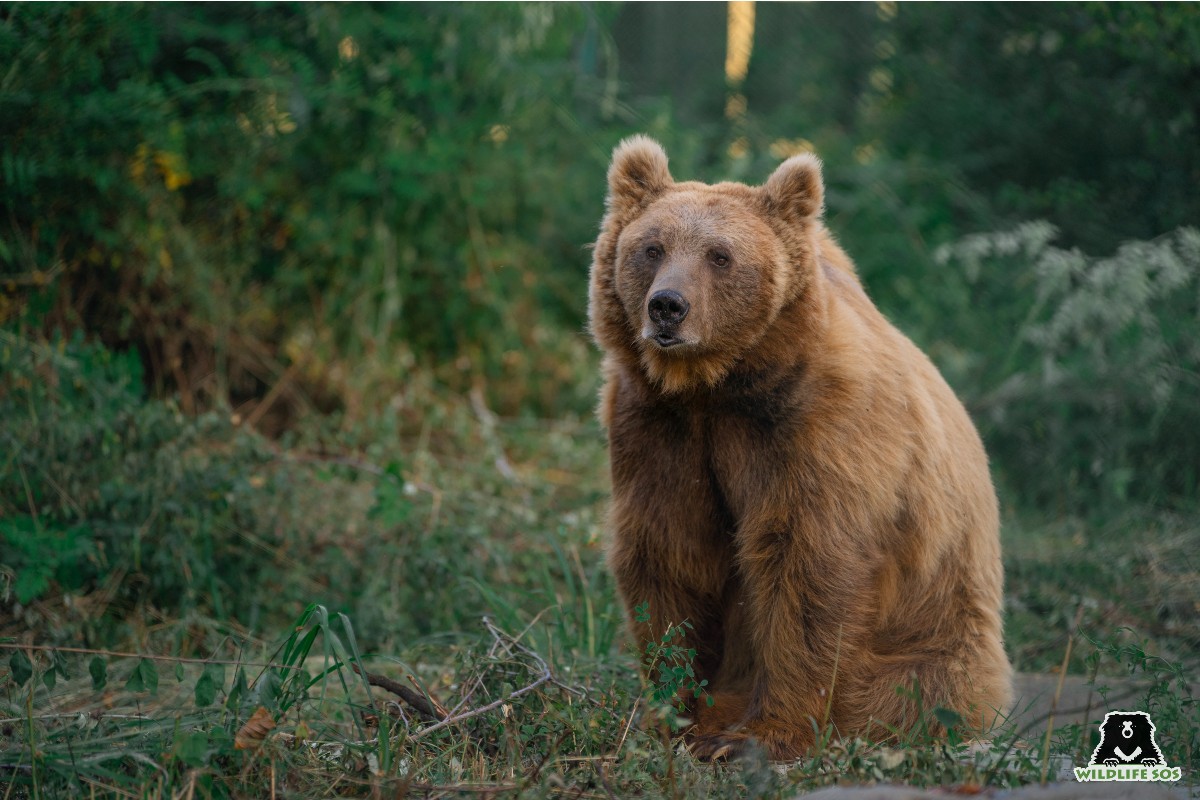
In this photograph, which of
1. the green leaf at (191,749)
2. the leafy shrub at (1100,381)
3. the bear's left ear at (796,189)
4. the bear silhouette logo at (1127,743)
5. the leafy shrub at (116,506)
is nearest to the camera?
the green leaf at (191,749)

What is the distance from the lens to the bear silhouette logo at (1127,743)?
3244 millimetres

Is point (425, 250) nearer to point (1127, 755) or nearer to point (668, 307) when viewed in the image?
point (668, 307)

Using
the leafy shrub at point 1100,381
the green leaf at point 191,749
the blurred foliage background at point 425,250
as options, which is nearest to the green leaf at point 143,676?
the green leaf at point 191,749

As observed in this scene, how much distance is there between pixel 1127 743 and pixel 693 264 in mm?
1897

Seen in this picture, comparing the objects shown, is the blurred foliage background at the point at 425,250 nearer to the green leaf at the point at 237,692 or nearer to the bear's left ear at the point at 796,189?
the green leaf at the point at 237,692

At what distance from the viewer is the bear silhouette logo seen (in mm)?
3244

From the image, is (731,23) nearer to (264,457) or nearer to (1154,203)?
(1154,203)

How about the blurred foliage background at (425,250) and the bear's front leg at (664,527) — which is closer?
the bear's front leg at (664,527)

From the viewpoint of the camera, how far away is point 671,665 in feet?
12.4

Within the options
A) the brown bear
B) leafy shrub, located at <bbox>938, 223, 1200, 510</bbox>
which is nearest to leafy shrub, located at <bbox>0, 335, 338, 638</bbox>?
the brown bear

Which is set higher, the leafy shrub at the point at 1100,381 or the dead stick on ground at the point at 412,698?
the leafy shrub at the point at 1100,381

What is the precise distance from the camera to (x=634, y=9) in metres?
10.7

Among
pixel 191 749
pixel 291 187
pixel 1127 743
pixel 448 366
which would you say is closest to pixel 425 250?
pixel 448 366

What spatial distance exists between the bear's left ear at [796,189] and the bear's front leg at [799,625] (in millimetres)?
1096
